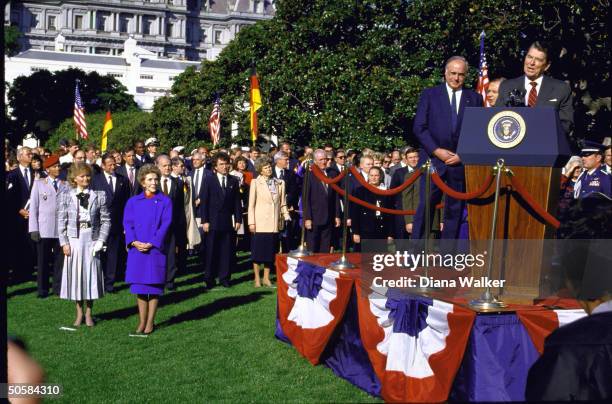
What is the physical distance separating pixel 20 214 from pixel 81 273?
5153mm

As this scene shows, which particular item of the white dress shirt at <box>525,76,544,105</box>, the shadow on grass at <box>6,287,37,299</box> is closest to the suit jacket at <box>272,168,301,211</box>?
the shadow on grass at <box>6,287,37,299</box>

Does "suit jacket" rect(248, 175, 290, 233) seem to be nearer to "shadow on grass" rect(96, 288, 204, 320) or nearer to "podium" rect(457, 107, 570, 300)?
"shadow on grass" rect(96, 288, 204, 320)

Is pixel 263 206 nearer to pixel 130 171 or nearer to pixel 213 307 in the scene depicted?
pixel 213 307

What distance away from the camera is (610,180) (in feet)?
40.5

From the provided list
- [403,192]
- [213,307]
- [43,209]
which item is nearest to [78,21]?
[43,209]

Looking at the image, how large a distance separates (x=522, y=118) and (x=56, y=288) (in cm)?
929

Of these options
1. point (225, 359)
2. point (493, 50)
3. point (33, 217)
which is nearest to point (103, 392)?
point (225, 359)

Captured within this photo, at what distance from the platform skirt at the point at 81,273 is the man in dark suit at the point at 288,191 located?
5978mm

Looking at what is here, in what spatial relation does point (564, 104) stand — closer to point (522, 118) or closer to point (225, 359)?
point (522, 118)

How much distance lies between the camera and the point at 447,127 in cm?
842

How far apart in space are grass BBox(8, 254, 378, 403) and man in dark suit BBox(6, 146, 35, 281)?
2.14m

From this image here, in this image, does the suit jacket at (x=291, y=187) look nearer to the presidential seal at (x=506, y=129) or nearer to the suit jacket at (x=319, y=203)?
the suit jacket at (x=319, y=203)

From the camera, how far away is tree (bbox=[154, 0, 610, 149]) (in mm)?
25484

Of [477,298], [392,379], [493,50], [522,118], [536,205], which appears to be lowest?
[392,379]
